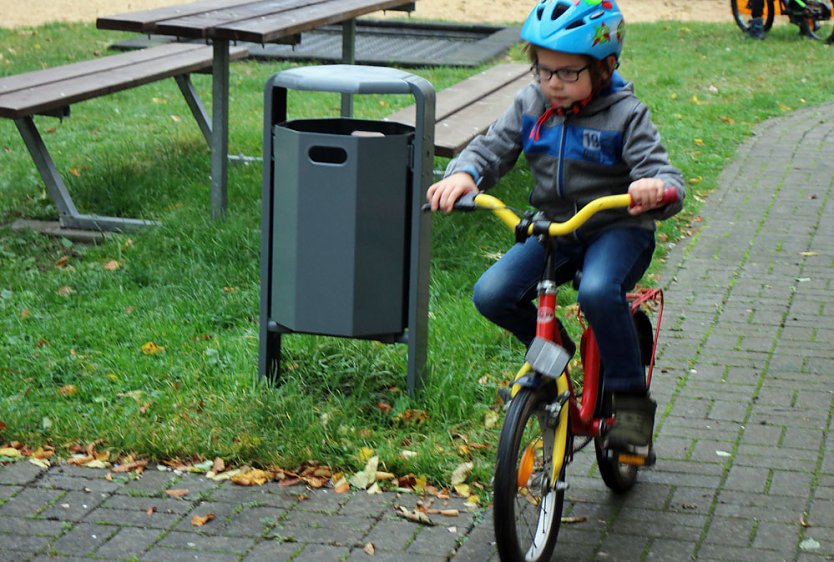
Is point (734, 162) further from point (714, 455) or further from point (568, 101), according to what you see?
point (568, 101)

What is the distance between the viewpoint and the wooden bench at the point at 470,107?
6.83 metres

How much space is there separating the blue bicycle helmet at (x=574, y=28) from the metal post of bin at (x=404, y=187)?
1019 mm

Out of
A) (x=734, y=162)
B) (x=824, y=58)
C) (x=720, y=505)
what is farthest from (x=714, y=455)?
(x=824, y=58)

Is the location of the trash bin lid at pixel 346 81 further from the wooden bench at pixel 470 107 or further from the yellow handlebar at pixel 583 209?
the wooden bench at pixel 470 107

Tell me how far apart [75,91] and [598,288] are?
4.99 meters

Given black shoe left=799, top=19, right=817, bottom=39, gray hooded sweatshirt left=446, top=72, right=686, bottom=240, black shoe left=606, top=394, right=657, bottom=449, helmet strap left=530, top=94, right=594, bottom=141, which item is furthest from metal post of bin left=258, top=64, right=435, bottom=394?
black shoe left=799, top=19, right=817, bottom=39

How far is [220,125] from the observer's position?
7430 mm

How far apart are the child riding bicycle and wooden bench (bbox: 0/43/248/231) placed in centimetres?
409

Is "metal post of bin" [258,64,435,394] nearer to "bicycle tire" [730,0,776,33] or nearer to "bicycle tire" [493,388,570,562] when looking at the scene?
"bicycle tire" [493,388,570,562]

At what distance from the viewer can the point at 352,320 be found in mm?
4699

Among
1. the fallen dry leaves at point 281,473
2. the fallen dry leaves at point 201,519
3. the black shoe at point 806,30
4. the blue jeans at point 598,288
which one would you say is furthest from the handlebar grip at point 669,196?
the black shoe at point 806,30

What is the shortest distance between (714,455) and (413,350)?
3.82ft

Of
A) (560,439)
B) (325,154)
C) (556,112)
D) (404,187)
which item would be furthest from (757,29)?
(560,439)

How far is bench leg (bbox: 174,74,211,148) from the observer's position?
942 centimetres
